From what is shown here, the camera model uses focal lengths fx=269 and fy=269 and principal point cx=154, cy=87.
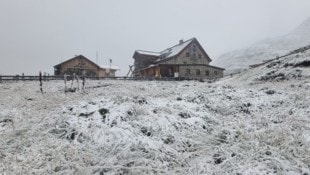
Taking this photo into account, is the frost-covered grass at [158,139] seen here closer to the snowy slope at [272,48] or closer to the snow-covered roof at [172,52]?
the snow-covered roof at [172,52]

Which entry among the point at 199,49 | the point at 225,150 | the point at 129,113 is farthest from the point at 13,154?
the point at 199,49

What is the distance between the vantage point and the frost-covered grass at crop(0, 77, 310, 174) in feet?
25.3

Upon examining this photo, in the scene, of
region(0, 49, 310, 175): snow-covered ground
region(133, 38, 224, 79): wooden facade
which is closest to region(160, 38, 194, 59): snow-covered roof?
region(133, 38, 224, 79): wooden facade

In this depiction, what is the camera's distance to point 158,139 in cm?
964

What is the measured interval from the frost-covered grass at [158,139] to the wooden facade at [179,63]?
33333 millimetres

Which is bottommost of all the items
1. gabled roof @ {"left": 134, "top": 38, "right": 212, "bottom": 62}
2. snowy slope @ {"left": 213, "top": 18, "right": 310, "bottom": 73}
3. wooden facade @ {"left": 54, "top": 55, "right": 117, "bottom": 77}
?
wooden facade @ {"left": 54, "top": 55, "right": 117, "bottom": 77}

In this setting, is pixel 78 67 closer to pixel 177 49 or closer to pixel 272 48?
pixel 177 49

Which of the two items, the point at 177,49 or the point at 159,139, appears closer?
the point at 159,139

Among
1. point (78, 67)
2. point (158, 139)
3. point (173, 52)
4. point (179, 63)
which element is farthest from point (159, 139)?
point (78, 67)

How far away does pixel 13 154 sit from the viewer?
878 cm

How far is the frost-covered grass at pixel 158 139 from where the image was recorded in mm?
7707

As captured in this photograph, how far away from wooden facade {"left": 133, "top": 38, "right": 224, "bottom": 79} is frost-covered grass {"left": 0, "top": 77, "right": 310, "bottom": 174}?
109 ft

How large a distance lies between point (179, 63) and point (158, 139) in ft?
142

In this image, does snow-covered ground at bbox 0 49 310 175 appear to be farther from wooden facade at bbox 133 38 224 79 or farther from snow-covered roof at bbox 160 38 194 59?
snow-covered roof at bbox 160 38 194 59
